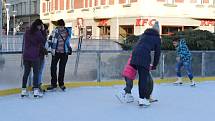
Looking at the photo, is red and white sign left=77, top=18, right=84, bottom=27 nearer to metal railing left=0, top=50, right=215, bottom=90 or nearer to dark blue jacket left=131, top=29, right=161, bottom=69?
metal railing left=0, top=50, right=215, bottom=90

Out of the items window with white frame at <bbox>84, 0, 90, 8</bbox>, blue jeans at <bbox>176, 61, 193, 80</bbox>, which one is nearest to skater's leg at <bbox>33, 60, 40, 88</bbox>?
blue jeans at <bbox>176, 61, 193, 80</bbox>

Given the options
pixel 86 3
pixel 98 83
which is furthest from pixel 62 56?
pixel 86 3

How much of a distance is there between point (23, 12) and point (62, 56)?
64.3m

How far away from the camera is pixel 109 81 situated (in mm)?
13461

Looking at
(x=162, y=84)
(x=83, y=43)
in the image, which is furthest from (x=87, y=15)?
(x=162, y=84)

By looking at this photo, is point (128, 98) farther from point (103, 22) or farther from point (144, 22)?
point (103, 22)

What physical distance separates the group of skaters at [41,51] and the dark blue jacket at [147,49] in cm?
208

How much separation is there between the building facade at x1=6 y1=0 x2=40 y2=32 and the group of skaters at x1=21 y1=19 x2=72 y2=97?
56.5 meters

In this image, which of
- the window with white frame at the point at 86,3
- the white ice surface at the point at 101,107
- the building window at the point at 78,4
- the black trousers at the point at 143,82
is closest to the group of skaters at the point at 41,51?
the white ice surface at the point at 101,107

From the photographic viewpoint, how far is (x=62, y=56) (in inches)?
434

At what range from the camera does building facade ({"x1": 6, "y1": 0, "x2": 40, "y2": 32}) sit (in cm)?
6881

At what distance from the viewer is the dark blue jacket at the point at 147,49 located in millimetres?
9305

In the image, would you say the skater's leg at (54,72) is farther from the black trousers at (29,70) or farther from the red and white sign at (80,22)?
the red and white sign at (80,22)

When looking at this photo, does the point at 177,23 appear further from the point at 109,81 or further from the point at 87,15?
the point at 109,81
